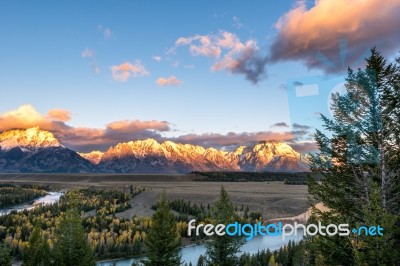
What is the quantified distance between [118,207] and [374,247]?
165490mm

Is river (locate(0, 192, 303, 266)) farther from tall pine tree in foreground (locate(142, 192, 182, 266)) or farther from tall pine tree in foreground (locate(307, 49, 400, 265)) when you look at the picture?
tall pine tree in foreground (locate(307, 49, 400, 265))

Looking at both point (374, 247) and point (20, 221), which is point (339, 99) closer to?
point (374, 247)

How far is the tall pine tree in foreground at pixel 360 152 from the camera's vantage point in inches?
833

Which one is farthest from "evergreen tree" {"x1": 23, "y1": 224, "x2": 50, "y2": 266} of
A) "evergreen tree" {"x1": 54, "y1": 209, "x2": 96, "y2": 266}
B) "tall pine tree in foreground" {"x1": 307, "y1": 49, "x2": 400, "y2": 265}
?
"tall pine tree in foreground" {"x1": 307, "y1": 49, "x2": 400, "y2": 265}

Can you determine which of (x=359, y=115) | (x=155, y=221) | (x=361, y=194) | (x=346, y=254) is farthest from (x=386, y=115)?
(x=155, y=221)

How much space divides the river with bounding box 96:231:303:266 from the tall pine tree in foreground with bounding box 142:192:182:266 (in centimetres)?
4776

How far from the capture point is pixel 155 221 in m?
41.0

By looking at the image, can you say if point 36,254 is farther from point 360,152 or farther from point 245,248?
point 245,248

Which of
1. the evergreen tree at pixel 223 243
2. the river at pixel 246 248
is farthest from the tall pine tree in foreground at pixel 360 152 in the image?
the river at pixel 246 248

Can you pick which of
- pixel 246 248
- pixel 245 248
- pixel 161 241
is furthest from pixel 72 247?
pixel 246 248

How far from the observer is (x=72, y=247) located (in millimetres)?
45719

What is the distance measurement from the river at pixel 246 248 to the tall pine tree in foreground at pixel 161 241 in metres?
47.8

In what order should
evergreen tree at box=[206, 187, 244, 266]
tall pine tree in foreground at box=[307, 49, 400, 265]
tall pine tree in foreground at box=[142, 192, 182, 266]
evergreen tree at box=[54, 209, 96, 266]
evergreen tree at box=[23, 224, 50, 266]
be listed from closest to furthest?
tall pine tree in foreground at box=[307, 49, 400, 265] → evergreen tree at box=[206, 187, 244, 266] → tall pine tree in foreground at box=[142, 192, 182, 266] → evergreen tree at box=[54, 209, 96, 266] → evergreen tree at box=[23, 224, 50, 266]

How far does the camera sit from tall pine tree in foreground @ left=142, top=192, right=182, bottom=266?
40.0 meters
